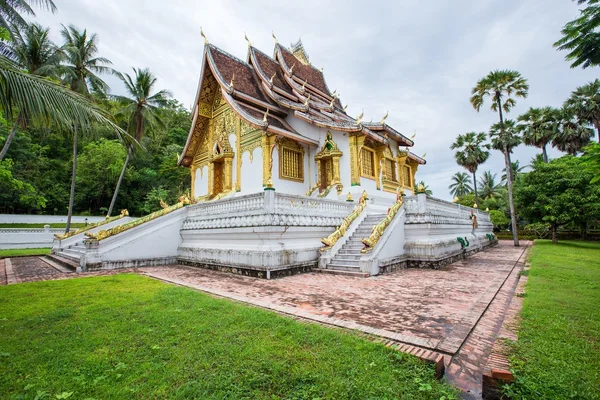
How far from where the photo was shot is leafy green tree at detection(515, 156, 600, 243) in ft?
59.7

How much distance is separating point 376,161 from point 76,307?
12.6 metres

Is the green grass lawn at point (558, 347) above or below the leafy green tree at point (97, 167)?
below

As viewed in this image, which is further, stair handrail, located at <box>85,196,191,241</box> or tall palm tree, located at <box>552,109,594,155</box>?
tall palm tree, located at <box>552,109,594,155</box>

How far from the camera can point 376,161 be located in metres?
14.4

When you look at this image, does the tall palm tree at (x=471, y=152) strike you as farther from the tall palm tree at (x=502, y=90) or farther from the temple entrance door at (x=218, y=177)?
the temple entrance door at (x=218, y=177)

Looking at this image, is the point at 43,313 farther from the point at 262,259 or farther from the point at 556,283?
the point at 556,283

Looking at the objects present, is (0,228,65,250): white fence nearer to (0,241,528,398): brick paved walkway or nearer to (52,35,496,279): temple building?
(52,35,496,279): temple building

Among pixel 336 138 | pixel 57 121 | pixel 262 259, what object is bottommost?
pixel 262 259

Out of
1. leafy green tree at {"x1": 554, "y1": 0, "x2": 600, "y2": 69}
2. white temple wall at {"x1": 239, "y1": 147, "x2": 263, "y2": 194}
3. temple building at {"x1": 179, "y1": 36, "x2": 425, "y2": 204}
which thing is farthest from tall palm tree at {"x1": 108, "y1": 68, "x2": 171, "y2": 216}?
leafy green tree at {"x1": 554, "y1": 0, "x2": 600, "y2": 69}

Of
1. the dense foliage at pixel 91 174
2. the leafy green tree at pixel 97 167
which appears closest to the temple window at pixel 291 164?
the dense foliage at pixel 91 174

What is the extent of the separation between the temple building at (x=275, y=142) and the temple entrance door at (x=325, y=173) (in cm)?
5

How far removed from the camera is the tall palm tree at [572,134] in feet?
88.1

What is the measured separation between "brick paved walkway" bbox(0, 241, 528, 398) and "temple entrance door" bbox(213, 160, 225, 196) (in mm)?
7662

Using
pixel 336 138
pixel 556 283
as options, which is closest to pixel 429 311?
pixel 556 283
